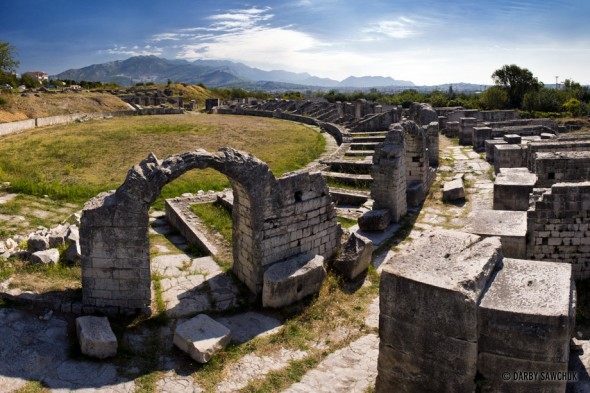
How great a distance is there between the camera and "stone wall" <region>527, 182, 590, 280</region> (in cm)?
889

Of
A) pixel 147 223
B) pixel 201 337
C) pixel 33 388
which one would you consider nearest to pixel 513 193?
pixel 201 337

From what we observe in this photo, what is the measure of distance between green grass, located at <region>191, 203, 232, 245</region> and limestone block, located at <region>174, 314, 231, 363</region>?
13.3 feet

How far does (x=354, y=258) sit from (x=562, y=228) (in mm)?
4060

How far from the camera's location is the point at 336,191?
51.2 ft

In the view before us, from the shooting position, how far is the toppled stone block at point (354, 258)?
30.7ft

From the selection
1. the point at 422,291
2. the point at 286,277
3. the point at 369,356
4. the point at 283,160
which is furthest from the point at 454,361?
the point at 283,160

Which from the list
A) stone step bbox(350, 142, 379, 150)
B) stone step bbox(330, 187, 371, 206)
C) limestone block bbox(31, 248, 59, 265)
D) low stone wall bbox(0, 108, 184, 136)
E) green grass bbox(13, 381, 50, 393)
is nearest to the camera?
green grass bbox(13, 381, 50, 393)

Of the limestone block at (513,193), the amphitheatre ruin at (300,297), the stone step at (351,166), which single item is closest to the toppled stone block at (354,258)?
the amphitheatre ruin at (300,297)

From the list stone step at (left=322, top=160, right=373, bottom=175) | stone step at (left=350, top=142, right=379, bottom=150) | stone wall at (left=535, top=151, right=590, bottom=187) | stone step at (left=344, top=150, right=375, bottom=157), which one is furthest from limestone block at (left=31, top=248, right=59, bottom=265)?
stone step at (left=350, top=142, right=379, bottom=150)

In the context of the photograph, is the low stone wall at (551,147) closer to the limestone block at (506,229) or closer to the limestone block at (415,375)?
the limestone block at (506,229)

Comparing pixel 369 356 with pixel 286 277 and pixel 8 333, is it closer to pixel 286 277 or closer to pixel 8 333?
pixel 286 277

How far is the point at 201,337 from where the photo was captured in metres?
6.96

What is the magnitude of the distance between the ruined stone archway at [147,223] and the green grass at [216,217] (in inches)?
97.1

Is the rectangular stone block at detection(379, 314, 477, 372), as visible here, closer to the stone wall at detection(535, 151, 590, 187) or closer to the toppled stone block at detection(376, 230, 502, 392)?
the toppled stone block at detection(376, 230, 502, 392)
